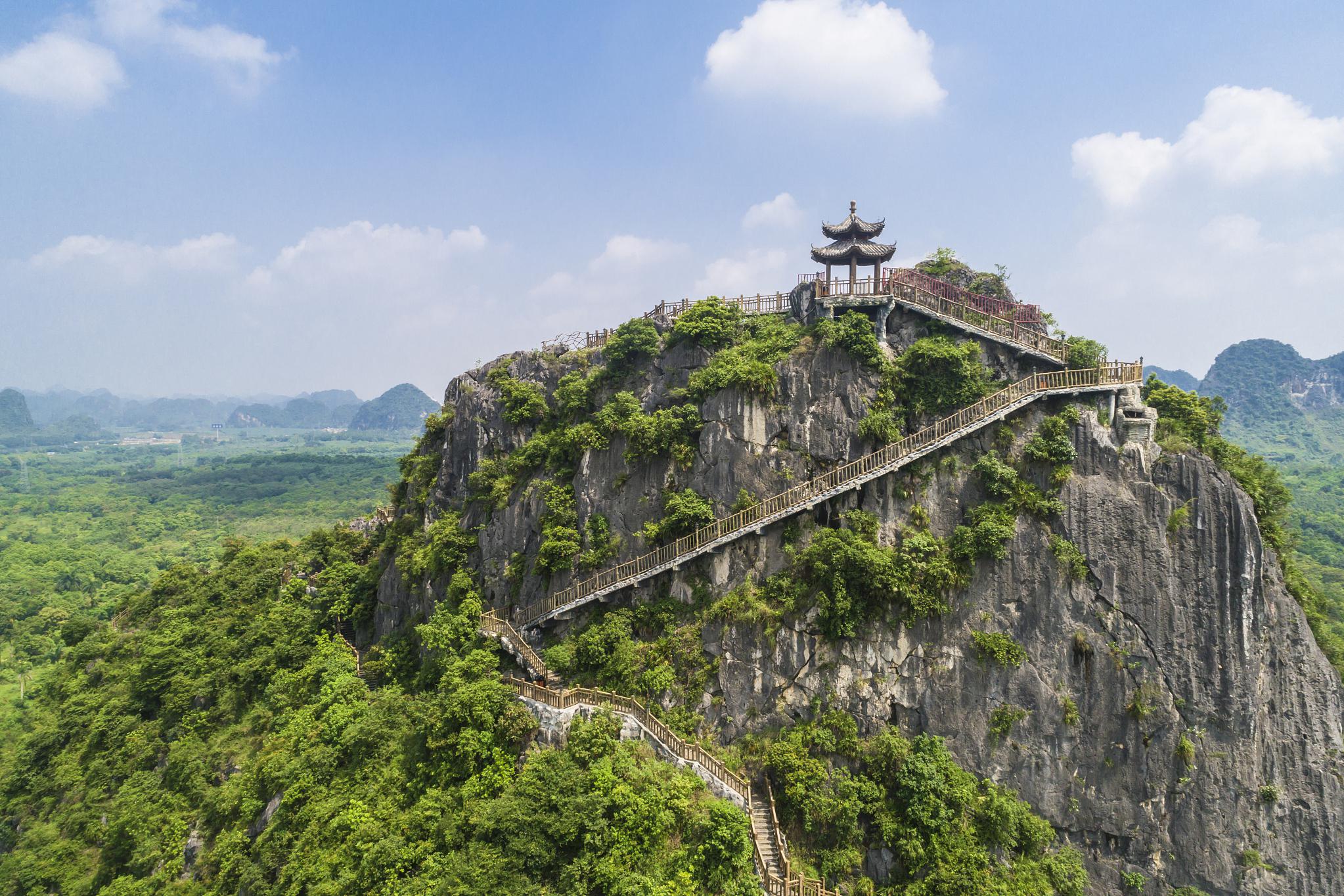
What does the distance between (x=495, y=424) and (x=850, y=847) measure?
22.9m

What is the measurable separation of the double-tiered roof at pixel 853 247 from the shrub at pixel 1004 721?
58.0 feet

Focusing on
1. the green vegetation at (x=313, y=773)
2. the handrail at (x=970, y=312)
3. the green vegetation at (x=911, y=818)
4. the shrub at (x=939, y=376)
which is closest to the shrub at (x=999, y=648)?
the green vegetation at (x=911, y=818)

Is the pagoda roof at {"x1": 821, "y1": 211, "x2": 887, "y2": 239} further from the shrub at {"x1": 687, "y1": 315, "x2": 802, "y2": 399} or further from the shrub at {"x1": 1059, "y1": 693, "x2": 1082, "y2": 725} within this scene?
the shrub at {"x1": 1059, "y1": 693, "x2": 1082, "y2": 725}

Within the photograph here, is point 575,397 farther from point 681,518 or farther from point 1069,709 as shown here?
point 1069,709

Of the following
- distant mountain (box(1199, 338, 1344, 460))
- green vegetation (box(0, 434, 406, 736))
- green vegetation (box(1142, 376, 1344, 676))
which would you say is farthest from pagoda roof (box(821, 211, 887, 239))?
distant mountain (box(1199, 338, 1344, 460))

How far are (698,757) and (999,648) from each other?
35.5 feet

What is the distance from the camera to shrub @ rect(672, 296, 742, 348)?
25281mm

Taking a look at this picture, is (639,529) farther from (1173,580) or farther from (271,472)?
(271,472)

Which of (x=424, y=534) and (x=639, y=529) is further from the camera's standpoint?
(x=424, y=534)

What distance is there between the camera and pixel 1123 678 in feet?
62.5

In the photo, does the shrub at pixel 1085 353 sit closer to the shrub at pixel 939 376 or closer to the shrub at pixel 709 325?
the shrub at pixel 939 376

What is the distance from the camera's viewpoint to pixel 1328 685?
62.8 ft

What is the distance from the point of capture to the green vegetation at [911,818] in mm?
17531

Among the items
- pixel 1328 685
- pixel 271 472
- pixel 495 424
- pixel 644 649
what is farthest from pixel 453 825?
pixel 271 472
